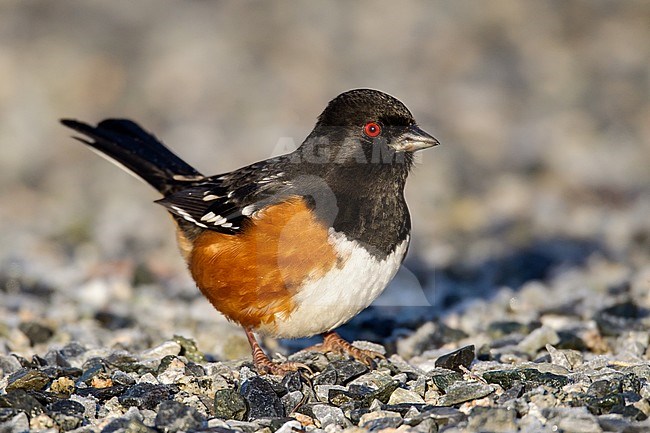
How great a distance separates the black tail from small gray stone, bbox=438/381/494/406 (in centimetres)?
297

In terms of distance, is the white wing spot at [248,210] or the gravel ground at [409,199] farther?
the white wing spot at [248,210]

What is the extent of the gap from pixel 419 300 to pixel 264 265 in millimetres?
2433

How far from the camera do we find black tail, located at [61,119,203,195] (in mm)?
7051

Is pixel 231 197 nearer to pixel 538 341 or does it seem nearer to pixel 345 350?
pixel 345 350

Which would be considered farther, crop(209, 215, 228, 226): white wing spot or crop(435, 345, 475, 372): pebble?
crop(209, 215, 228, 226): white wing spot

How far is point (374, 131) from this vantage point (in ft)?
18.8

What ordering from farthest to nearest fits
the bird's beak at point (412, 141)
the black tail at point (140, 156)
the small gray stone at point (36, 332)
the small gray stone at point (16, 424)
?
1. the black tail at point (140, 156)
2. the small gray stone at point (36, 332)
3. the bird's beak at point (412, 141)
4. the small gray stone at point (16, 424)

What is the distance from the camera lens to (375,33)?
1577 centimetres

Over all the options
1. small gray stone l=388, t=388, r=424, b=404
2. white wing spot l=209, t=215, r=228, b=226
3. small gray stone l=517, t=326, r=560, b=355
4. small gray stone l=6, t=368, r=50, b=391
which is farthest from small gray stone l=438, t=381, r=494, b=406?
small gray stone l=6, t=368, r=50, b=391

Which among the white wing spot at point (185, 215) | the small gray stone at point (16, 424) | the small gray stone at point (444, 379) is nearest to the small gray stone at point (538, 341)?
the small gray stone at point (444, 379)

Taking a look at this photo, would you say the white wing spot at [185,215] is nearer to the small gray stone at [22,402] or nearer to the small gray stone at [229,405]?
the small gray stone at [229,405]

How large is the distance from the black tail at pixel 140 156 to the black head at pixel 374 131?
1.65 m

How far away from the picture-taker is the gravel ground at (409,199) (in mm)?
4836

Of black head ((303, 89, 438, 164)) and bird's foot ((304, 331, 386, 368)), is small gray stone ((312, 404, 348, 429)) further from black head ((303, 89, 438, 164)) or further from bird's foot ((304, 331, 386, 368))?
black head ((303, 89, 438, 164))
